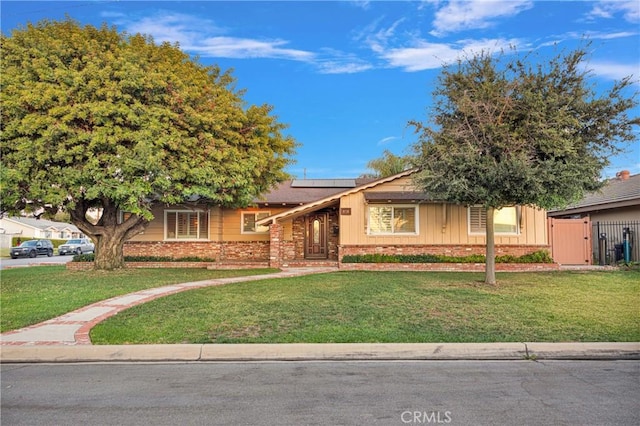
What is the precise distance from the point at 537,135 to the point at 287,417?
9.79 metres

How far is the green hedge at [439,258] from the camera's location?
57.8 feet

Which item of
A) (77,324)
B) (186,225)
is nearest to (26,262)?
(186,225)

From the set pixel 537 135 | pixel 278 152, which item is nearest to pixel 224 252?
pixel 278 152

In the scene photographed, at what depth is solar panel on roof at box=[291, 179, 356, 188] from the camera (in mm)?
24203

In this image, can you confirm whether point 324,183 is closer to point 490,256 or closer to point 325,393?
point 490,256

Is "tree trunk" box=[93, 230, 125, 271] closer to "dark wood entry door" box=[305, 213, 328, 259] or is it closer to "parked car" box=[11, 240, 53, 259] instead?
"dark wood entry door" box=[305, 213, 328, 259]

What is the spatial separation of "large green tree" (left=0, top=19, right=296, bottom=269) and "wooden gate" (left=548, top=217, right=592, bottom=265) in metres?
12.9

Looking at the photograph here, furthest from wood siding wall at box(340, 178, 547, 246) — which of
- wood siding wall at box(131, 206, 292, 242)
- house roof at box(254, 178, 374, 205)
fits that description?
wood siding wall at box(131, 206, 292, 242)

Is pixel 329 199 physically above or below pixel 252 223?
above

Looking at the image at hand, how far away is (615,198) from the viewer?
66.8 ft

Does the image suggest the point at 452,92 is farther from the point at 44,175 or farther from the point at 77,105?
the point at 44,175

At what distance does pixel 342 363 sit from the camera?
6.09 meters

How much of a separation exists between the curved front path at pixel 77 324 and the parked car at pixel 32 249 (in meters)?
28.3

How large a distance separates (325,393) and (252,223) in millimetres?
17358
